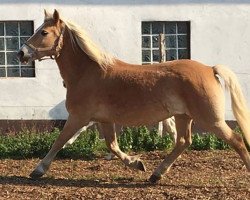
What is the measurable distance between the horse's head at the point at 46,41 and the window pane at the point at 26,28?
218 inches

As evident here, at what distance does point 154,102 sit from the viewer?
25.6 ft

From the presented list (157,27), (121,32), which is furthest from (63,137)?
(157,27)

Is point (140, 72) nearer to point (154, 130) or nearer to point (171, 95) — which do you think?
point (171, 95)

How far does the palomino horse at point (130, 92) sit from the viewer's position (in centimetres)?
758

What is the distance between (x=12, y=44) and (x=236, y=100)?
7.11 meters

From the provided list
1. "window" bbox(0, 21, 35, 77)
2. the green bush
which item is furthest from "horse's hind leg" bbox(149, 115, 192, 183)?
"window" bbox(0, 21, 35, 77)

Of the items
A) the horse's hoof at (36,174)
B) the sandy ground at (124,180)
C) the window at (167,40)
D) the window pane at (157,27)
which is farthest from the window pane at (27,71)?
the horse's hoof at (36,174)

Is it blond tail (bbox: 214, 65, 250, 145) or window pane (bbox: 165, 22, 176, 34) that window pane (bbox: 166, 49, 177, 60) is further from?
blond tail (bbox: 214, 65, 250, 145)

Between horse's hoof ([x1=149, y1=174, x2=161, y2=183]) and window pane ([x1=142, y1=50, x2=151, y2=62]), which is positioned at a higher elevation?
window pane ([x1=142, y1=50, x2=151, y2=62])

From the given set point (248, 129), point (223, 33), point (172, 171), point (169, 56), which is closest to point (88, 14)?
point (169, 56)

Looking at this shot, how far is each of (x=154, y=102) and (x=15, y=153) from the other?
12.9 ft

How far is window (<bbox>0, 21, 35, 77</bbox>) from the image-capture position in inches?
540

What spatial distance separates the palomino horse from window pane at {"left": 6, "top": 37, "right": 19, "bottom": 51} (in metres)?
5.64

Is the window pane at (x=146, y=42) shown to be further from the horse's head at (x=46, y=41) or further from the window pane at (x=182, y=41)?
the horse's head at (x=46, y=41)
